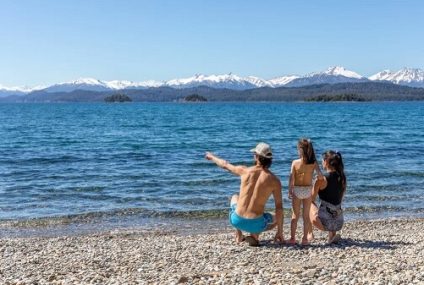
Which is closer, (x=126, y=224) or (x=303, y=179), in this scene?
(x=303, y=179)

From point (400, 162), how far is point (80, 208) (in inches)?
676

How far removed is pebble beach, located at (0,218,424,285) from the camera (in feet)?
27.6

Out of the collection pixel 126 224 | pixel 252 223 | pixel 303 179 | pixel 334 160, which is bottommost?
pixel 126 224

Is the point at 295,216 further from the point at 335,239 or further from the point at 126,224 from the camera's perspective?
the point at 126,224

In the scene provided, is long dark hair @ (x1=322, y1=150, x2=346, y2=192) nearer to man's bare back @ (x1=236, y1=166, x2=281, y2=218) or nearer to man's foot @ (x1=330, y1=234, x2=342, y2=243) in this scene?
man's bare back @ (x1=236, y1=166, x2=281, y2=218)

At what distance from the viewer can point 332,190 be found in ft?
36.1

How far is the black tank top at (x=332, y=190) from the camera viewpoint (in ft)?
35.8

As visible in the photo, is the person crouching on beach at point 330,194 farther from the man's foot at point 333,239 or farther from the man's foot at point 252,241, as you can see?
the man's foot at point 252,241

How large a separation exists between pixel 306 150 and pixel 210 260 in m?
2.70

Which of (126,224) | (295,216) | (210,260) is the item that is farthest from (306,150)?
(126,224)

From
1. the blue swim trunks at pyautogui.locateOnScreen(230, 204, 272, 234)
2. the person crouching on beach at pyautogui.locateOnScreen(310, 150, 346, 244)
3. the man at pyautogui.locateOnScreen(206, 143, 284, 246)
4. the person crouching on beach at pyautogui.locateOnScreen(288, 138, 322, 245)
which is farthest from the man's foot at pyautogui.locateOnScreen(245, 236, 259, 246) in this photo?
the person crouching on beach at pyautogui.locateOnScreen(310, 150, 346, 244)

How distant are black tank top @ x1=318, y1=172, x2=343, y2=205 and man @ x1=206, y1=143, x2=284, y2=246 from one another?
3.58 ft

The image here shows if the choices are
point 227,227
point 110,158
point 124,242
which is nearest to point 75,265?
point 124,242

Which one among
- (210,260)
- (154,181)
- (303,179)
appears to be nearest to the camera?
(210,260)
